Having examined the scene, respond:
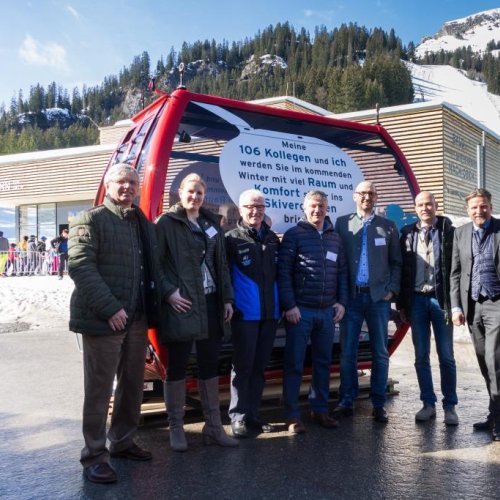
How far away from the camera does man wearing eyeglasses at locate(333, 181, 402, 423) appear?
442cm

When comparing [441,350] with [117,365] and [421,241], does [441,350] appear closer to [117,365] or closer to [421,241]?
[421,241]

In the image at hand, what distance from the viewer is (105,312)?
3141mm

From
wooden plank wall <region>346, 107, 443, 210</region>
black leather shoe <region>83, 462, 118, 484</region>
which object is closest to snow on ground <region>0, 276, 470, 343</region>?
black leather shoe <region>83, 462, 118, 484</region>

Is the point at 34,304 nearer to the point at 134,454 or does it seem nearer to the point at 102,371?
the point at 134,454

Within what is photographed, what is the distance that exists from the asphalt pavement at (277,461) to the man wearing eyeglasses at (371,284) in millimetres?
397

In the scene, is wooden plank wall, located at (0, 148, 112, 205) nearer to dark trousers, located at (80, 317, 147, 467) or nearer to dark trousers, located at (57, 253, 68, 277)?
dark trousers, located at (57, 253, 68, 277)

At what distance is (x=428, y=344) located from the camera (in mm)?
4508

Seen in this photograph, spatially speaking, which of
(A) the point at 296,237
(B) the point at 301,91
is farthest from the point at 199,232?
(B) the point at 301,91

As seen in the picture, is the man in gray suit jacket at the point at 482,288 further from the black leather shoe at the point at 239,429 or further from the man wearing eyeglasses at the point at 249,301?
the black leather shoe at the point at 239,429

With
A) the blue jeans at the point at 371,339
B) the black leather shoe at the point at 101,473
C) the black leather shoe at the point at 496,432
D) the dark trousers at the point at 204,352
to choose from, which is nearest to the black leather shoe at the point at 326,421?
the blue jeans at the point at 371,339

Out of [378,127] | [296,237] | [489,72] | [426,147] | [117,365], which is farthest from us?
[489,72]

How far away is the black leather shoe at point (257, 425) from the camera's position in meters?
4.20

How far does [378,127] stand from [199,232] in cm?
244

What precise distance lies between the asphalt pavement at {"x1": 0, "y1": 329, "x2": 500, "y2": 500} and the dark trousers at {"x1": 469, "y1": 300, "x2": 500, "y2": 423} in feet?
1.09
